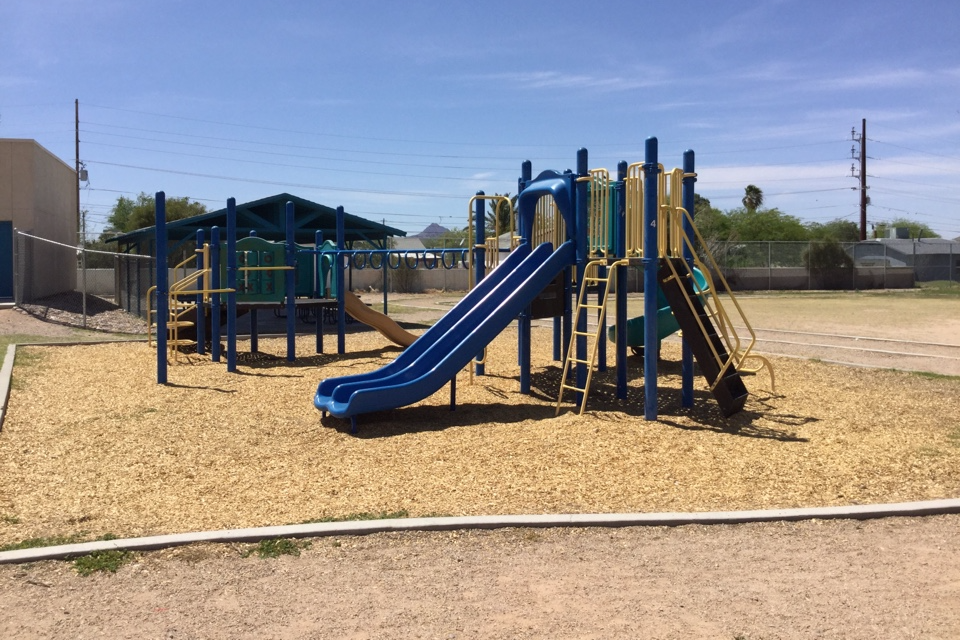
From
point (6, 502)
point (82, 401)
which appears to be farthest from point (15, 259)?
point (6, 502)

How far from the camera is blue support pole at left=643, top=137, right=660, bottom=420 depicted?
9.10m

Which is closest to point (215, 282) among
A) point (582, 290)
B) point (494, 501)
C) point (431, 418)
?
point (431, 418)

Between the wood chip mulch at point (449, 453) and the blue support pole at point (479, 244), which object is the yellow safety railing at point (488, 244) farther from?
→ the wood chip mulch at point (449, 453)

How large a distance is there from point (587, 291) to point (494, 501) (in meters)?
4.91

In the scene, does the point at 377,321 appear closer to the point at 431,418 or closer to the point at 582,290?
the point at 431,418

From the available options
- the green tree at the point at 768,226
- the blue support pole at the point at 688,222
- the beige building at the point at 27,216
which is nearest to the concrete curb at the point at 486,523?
the blue support pole at the point at 688,222

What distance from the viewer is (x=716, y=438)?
27.0ft

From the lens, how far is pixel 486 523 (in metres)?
5.70

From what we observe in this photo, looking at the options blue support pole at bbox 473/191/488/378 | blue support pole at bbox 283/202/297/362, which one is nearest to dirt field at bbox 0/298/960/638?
blue support pole at bbox 473/191/488/378

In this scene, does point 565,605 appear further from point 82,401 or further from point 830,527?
point 82,401

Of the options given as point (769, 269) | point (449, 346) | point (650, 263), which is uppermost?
point (769, 269)

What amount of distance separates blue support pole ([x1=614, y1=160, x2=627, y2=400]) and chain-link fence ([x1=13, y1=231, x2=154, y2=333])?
13105 mm

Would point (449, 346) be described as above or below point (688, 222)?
below

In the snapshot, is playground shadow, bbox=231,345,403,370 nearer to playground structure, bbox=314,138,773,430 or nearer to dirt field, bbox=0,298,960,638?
dirt field, bbox=0,298,960,638
